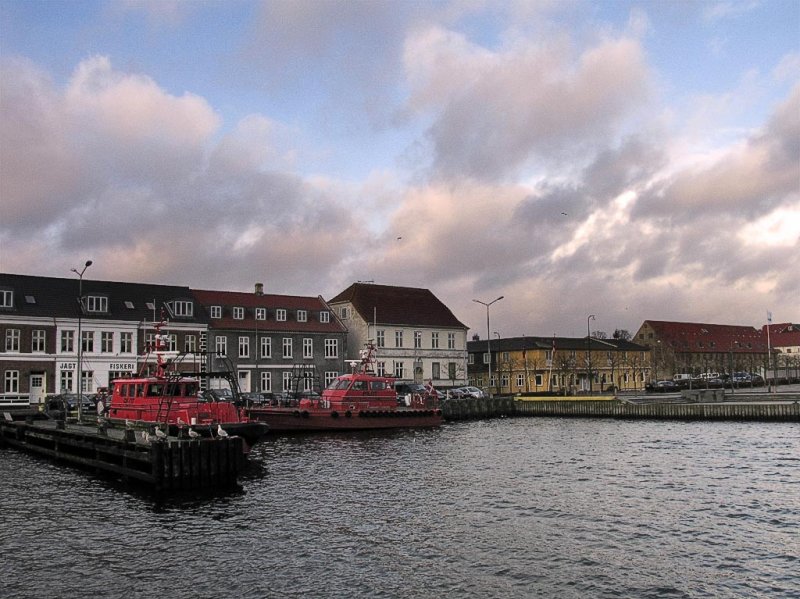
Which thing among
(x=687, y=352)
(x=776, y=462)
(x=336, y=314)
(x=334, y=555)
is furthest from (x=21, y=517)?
(x=687, y=352)

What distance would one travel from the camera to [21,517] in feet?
74.0

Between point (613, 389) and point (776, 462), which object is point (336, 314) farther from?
point (776, 462)

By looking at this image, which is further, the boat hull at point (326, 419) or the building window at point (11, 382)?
the building window at point (11, 382)

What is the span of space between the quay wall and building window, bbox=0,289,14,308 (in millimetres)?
37925

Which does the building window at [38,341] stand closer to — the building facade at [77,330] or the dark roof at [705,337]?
the building facade at [77,330]

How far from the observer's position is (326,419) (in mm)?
51594

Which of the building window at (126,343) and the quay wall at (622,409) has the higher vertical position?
the building window at (126,343)

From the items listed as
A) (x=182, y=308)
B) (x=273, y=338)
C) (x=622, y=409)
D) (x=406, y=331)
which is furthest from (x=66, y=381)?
(x=622, y=409)

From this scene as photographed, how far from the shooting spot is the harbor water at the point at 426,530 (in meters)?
16.1

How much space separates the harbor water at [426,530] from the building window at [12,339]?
1180 inches

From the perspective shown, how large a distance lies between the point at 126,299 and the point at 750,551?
201ft

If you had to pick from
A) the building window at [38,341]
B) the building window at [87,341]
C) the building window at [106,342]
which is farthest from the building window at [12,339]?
the building window at [106,342]

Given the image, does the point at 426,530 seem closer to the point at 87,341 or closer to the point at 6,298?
the point at 87,341

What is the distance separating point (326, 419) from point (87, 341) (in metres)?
26.4
